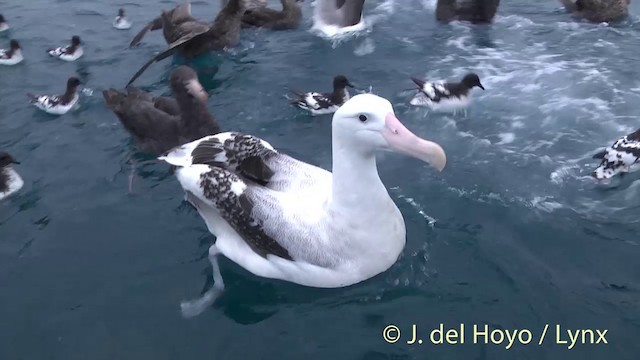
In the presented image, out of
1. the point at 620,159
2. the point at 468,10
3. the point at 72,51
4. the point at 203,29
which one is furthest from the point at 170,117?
the point at 468,10

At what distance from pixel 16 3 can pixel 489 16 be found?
1197 cm

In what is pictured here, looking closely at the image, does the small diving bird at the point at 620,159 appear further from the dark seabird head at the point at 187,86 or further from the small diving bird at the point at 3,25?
the small diving bird at the point at 3,25

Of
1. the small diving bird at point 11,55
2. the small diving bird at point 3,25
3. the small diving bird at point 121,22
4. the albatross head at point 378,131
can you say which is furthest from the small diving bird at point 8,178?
the small diving bird at point 3,25

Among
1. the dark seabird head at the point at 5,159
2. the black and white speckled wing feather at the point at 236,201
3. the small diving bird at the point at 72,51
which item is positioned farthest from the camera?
the small diving bird at the point at 72,51

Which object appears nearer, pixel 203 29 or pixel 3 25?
pixel 203 29

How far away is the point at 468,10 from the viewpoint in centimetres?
1491

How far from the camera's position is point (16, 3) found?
1747 centimetres

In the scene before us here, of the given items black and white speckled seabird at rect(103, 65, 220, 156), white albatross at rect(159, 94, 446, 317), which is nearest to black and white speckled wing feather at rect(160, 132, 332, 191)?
white albatross at rect(159, 94, 446, 317)

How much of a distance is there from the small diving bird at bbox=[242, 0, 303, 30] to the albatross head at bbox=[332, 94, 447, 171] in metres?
8.67

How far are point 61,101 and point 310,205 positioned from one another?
6.28 m

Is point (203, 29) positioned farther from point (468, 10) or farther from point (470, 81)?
point (468, 10)

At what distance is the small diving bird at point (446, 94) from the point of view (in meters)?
11.1

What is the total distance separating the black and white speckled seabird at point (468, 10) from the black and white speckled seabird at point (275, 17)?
3212 mm

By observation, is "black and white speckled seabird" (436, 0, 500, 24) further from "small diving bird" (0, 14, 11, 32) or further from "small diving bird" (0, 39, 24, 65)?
"small diving bird" (0, 14, 11, 32)
